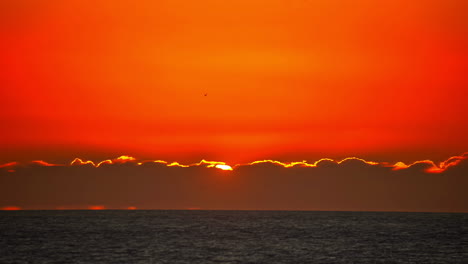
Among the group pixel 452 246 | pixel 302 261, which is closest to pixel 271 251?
pixel 302 261

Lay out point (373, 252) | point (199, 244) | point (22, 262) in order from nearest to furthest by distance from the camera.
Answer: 1. point (22, 262)
2. point (373, 252)
3. point (199, 244)

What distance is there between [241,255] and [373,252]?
75.9 ft

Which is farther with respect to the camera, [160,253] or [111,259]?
[160,253]

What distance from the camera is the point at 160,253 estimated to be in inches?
4176

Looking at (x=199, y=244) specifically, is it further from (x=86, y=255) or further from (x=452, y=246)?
(x=452, y=246)

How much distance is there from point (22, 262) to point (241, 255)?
106ft

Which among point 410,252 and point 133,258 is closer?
point 133,258

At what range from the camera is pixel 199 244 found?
126875mm

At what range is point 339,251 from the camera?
374 ft

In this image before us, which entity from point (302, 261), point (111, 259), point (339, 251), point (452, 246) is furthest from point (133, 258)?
point (452, 246)

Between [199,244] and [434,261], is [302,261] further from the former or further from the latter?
[199,244]

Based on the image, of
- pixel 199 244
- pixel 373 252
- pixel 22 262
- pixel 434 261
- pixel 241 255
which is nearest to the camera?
pixel 22 262

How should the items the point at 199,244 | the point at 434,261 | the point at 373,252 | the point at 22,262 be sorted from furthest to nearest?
the point at 199,244 → the point at 373,252 → the point at 434,261 → the point at 22,262

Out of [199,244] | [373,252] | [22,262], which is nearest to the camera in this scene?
[22,262]
